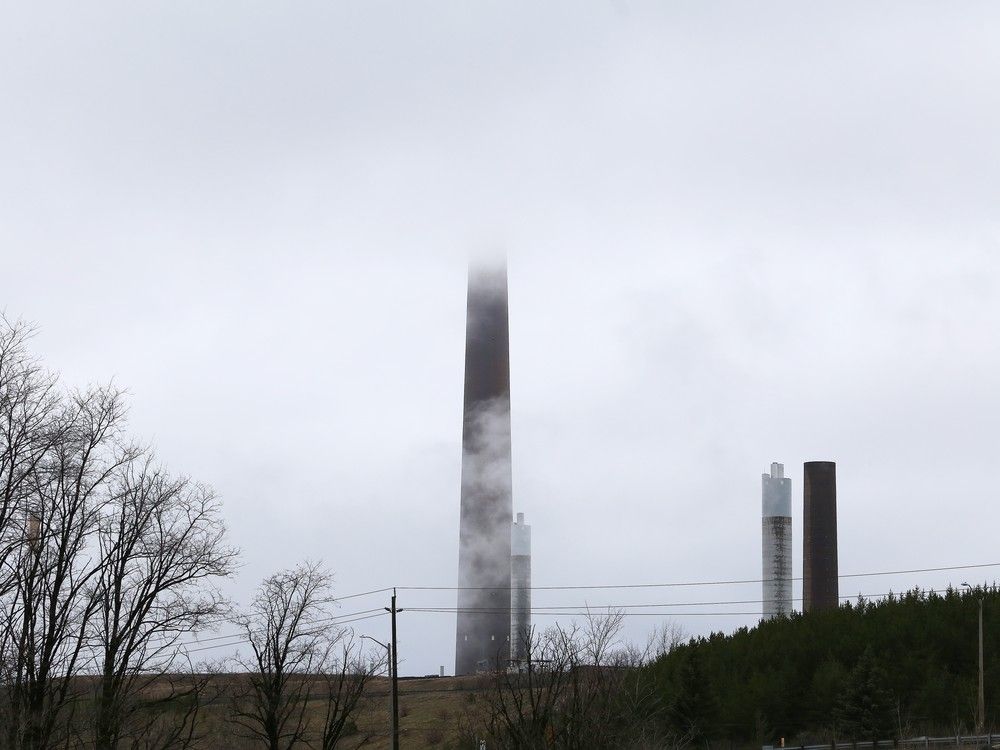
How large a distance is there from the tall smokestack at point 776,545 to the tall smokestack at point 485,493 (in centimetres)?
1537

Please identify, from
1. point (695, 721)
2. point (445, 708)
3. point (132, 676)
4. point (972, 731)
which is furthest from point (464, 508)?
point (132, 676)

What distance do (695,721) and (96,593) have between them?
1206 inches

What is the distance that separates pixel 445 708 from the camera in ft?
218

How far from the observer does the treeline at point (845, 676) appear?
165 feet

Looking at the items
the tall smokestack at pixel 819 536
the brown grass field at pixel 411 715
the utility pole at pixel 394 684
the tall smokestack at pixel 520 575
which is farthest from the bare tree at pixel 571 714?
the tall smokestack at pixel 520 575

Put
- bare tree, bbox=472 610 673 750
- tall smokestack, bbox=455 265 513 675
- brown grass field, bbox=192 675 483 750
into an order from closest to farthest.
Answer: bare tree, bbox=472 610 673 750, brown grass field, bbox=192 675 483 750, tall smokestack, bbox=455 265 513 675

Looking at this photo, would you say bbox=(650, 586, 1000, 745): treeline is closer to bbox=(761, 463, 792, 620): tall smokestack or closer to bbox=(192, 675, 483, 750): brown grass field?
bbox=(192, 675, 483, 750): brown grass field

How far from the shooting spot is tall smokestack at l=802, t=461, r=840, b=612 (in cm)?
6919

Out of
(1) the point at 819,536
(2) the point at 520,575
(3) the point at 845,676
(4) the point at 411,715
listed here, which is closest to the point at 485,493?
(2) the point at 520,575

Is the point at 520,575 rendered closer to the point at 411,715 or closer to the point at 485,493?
the point at 485,493

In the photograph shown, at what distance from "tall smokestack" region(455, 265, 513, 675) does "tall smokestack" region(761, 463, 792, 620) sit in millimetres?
15373

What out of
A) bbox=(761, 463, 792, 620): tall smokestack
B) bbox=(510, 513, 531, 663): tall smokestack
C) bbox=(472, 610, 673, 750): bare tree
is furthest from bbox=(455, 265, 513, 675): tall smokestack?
bbox=(472, 610, 673, 750): bare tree

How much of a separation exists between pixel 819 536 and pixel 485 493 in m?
20.2

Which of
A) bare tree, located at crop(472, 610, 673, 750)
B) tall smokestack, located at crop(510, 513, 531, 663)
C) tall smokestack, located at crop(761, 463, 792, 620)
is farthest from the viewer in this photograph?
tall smokestack, located at crop(510, 513, 531, 663)
